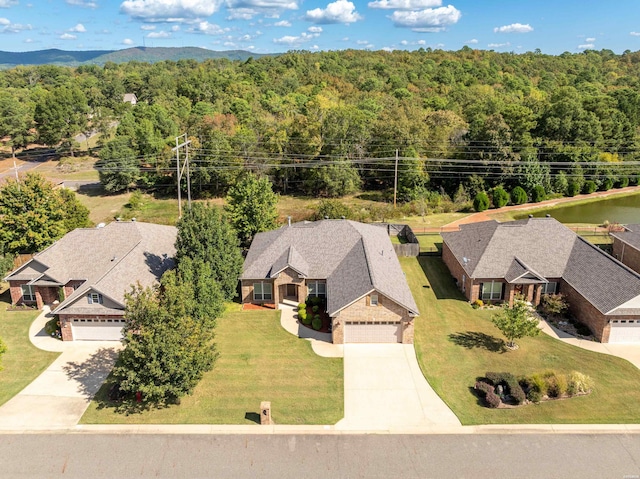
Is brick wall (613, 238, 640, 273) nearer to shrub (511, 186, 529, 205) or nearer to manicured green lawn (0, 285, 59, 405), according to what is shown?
shrub (511, 186, 529, 205)

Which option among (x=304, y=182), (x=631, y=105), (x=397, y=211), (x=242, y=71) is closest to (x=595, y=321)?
(x=397, y=211)

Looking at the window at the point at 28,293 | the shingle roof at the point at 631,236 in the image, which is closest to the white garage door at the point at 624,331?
the shingle roof at the point at 631,236

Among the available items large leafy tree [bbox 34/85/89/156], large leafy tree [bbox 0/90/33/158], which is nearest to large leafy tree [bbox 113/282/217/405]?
large leafy tree [bbox 34/85/89/156]

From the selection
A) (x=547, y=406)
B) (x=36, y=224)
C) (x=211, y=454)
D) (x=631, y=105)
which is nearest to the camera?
(x=211, y=454)

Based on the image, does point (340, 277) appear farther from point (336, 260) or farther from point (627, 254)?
point (627, 254)

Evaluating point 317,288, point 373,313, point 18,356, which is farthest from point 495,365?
point 18,356

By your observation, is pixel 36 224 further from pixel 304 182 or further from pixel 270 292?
pixel 304 182
